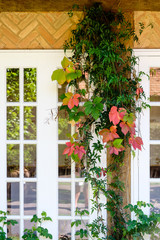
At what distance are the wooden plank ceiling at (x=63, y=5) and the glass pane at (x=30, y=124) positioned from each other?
1218 millimetres

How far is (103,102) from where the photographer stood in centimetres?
301

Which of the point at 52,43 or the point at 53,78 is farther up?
the point at 52,43

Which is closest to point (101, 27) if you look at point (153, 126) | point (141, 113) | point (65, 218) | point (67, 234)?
point (141, 113)

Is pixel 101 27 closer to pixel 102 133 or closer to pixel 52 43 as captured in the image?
pixel 52 43

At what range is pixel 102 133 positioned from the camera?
2.90 m

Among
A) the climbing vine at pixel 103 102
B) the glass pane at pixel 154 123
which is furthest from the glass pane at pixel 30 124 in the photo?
the glass pane at pixel 154 123

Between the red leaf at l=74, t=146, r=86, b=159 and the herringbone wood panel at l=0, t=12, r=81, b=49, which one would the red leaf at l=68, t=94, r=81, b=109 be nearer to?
the red leaf at l=74, t=146, r=86, b=159

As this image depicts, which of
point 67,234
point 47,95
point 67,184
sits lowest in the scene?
point 67,234

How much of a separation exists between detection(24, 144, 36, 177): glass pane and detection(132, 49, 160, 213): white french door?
128 centimetres

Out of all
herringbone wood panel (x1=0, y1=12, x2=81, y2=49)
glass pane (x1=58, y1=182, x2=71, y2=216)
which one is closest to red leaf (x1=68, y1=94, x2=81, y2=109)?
herringbone wood panel (x1=0, y1=12, x2=81, y2=49)

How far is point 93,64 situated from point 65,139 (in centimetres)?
97

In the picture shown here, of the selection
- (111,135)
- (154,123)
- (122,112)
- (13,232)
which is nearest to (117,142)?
(111,135)

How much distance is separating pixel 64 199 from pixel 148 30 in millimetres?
2320

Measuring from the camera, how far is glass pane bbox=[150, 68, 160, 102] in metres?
3.27
